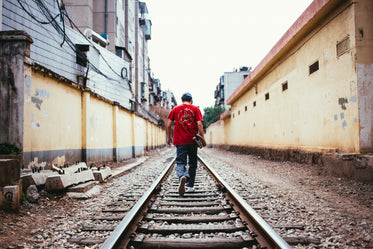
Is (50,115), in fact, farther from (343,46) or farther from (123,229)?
(343,46)

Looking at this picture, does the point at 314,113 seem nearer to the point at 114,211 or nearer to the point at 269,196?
the point at 269,196

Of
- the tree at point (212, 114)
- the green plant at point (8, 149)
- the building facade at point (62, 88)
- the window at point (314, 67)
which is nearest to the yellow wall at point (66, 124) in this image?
the building facade at point (62, 88)

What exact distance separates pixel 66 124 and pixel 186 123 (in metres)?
4.18

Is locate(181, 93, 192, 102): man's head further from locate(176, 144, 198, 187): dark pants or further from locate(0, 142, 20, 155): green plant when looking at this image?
locate(0, 142, 20, 155): green plant

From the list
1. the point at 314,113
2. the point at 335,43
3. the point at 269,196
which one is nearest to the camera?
the point at 269,196

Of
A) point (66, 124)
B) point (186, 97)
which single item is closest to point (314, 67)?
point (186, 97)

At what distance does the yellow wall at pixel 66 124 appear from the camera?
526 centimetres

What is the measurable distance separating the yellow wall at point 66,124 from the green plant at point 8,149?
37 centimetres

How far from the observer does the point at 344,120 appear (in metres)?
6.38

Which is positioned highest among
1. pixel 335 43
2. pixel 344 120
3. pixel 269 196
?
pixel 335 43

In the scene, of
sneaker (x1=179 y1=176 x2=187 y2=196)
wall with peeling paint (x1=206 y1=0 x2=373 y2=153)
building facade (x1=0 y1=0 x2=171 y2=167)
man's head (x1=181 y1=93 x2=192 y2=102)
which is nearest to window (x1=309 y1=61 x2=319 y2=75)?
wall with peeling paint (x1=206 y1=0 x2=373 y2=153)

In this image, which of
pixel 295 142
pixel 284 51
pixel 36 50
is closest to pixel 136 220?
pixel 295 142

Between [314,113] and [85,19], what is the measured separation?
761 inches

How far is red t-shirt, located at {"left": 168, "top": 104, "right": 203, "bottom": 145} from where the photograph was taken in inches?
180
